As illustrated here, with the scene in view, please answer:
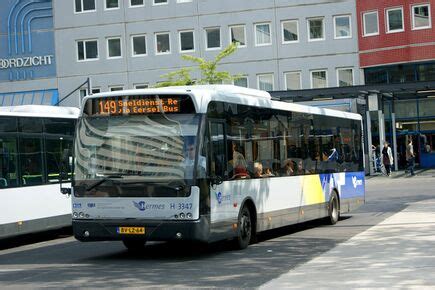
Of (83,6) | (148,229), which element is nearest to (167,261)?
(148,229)

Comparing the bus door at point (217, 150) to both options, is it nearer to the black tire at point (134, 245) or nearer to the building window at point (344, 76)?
the black tire at point (134, 245)

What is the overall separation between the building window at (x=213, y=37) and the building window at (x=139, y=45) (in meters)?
4.44

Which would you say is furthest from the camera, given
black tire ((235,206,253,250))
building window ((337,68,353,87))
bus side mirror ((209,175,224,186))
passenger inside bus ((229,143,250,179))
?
building window ((337,68,353,87))

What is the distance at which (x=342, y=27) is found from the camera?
5009cm

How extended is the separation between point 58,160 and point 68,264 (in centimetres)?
551

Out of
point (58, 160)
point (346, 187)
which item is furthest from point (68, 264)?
point (346, 187)

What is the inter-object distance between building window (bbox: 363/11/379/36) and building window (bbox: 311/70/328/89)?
370 centimetres

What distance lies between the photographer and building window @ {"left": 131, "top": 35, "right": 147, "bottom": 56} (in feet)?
176

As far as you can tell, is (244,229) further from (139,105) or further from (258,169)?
(139,105)

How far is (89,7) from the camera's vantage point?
2153 inches

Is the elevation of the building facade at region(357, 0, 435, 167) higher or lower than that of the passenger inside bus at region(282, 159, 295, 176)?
higher

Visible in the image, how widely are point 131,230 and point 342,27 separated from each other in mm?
39780

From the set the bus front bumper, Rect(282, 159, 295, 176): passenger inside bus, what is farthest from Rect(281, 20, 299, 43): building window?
the bus front bumper

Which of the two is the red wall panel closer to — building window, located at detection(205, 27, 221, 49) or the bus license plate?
building window, located at detection(205, 27, 221, 49)
